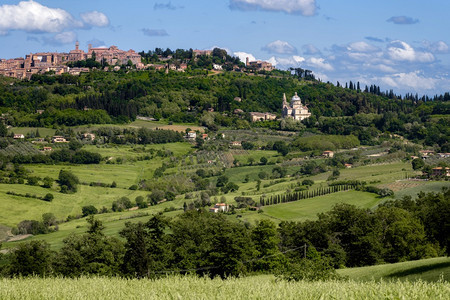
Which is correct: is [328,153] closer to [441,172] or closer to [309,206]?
[441,172]

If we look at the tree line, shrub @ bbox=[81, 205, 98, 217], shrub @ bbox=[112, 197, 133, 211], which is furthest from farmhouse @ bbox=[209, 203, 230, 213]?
the tree line

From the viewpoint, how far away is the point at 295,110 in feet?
611

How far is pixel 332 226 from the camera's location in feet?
173

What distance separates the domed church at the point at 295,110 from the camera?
186 meters

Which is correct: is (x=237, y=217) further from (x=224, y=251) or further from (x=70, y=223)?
(x=224, y=251)

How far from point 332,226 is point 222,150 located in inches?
3482

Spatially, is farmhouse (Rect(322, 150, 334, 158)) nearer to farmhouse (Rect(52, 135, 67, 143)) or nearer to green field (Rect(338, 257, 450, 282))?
farmhouse (Rect(52, 135, 67, 143))

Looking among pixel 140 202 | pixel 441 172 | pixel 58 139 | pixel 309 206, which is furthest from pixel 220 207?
pixel 58 139

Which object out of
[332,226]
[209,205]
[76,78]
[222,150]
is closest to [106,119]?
[222,150]

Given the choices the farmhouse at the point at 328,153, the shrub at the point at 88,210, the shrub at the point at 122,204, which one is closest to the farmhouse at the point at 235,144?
the farmhouse at the point at 328,153

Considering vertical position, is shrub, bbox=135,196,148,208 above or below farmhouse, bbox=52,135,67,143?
below

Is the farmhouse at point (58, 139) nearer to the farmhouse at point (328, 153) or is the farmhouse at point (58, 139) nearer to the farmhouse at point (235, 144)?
the farmhouse at point (235, 144)

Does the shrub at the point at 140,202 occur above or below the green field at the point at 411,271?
below

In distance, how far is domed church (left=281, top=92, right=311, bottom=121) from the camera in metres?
186
